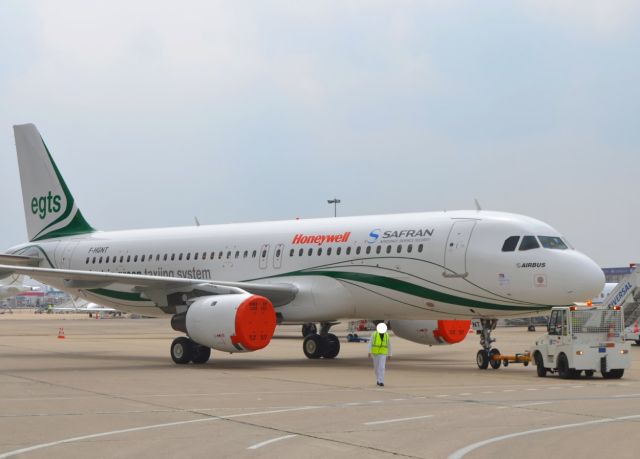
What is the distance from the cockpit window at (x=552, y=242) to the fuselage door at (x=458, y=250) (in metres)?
1.74

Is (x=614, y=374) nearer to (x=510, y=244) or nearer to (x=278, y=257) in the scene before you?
(x=510, y=244)

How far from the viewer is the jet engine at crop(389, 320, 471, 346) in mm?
28531

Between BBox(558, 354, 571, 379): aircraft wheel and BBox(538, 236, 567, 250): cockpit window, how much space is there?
313cm

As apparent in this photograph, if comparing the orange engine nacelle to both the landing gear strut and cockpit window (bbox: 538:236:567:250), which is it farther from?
cockpit window (bbox: 538:236:567:250)

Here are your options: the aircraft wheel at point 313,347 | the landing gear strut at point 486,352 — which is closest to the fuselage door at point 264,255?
the aircraft wheel at point 313,347

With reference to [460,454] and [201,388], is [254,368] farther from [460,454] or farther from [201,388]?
[460,454]

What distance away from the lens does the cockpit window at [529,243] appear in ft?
76.7

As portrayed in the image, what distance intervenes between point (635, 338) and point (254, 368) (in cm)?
2044

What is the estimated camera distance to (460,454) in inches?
417

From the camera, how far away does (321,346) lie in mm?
28797

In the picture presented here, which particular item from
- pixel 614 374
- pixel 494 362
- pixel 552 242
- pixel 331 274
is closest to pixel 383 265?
pixel 331 274

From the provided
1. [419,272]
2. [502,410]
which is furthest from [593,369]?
[502,410]

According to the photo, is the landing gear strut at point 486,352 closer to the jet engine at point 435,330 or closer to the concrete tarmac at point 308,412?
the concrete tarmac at point 308,412

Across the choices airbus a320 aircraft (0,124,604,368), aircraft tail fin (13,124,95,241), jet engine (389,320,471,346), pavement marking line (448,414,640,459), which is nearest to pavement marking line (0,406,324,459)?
pavement marking line (448,414,640,459)
